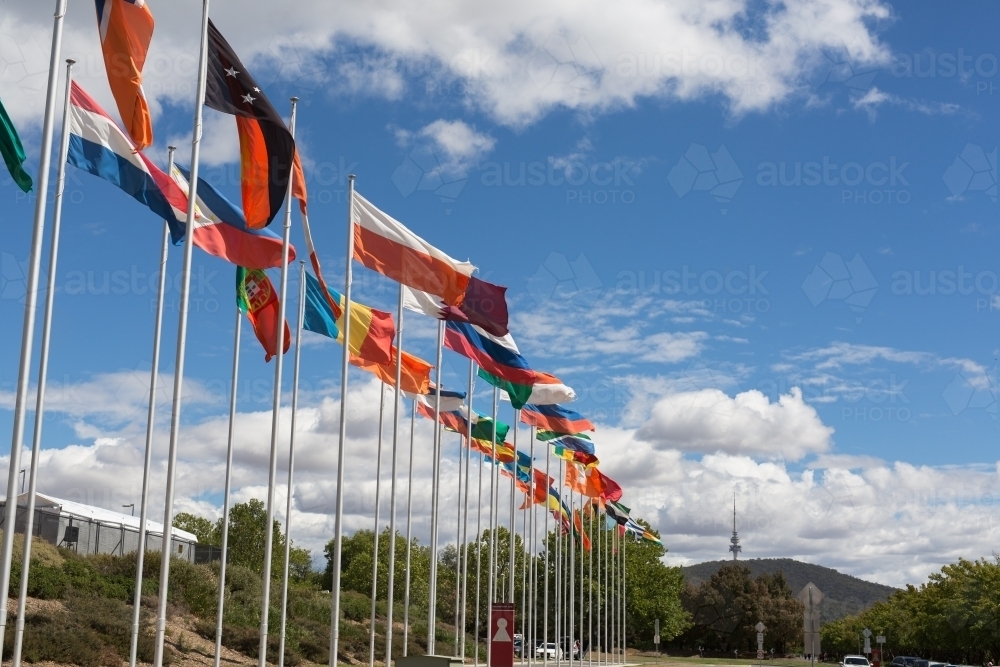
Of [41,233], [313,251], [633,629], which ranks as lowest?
[633,629]

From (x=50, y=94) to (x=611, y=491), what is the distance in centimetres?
4219

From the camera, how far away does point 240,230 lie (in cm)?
2059

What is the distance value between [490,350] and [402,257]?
21.8 feet

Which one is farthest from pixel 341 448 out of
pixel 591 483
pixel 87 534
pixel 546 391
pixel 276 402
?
pixel 87 534

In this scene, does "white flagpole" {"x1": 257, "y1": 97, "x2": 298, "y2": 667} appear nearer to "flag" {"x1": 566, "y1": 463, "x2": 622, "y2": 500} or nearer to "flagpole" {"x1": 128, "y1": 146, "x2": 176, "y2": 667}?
"flagpole" {"x1": 128, "y1": 146, "x2": 176, "y2": 667}

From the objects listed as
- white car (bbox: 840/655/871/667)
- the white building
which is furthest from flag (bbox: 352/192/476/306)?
white car (bbox: 840/655/871/667)

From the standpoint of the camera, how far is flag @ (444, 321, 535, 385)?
2880 cm

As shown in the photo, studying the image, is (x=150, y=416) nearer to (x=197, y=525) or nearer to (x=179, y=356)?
(x=179, y=356)

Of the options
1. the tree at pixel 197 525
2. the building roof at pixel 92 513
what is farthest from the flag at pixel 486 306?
the tree at pixel 197 525

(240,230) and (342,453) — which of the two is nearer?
(240,230)

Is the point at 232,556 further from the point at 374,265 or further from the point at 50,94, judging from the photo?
the point at 50,94

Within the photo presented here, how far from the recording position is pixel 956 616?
251 ft

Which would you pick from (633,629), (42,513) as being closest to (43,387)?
(42,513)

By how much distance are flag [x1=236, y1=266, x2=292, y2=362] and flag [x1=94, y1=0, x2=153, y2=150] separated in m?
7.02
